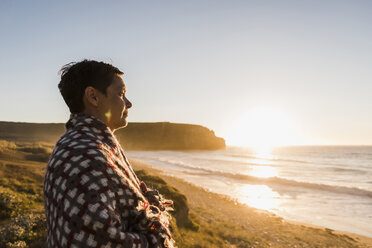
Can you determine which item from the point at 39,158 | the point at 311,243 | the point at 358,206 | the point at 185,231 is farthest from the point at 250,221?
the point at 39,158

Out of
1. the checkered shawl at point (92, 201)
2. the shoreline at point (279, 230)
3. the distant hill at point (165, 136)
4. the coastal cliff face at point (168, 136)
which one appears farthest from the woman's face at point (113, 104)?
the coastal cliff face at point (168, 136)

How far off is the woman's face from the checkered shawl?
0.25 meters

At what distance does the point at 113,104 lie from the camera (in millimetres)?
1654

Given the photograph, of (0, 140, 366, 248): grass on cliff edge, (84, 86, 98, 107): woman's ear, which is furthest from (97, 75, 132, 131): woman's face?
(0, 140, 366, 248): grass on cliff edge

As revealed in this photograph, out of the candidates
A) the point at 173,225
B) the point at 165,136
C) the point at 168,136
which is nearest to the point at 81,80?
the point at 173,225

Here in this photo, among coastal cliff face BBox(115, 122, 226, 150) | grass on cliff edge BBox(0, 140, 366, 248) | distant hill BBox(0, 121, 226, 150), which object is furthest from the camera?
coastal cliff face BBox(115, 122, 226, 150)

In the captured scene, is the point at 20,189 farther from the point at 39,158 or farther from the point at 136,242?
the point at 39,158

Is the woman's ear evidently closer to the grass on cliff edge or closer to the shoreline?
the grass on cliff edge

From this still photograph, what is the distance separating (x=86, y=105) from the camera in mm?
1584

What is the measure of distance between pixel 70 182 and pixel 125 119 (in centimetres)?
77

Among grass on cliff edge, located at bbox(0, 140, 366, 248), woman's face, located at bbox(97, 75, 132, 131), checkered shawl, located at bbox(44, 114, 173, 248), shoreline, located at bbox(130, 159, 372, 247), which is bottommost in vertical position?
shoreline, located at bbox(130, 159, 372, 247)

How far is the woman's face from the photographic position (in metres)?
1.62

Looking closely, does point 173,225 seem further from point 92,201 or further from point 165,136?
point 165,136

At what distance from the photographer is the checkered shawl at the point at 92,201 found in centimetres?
106
